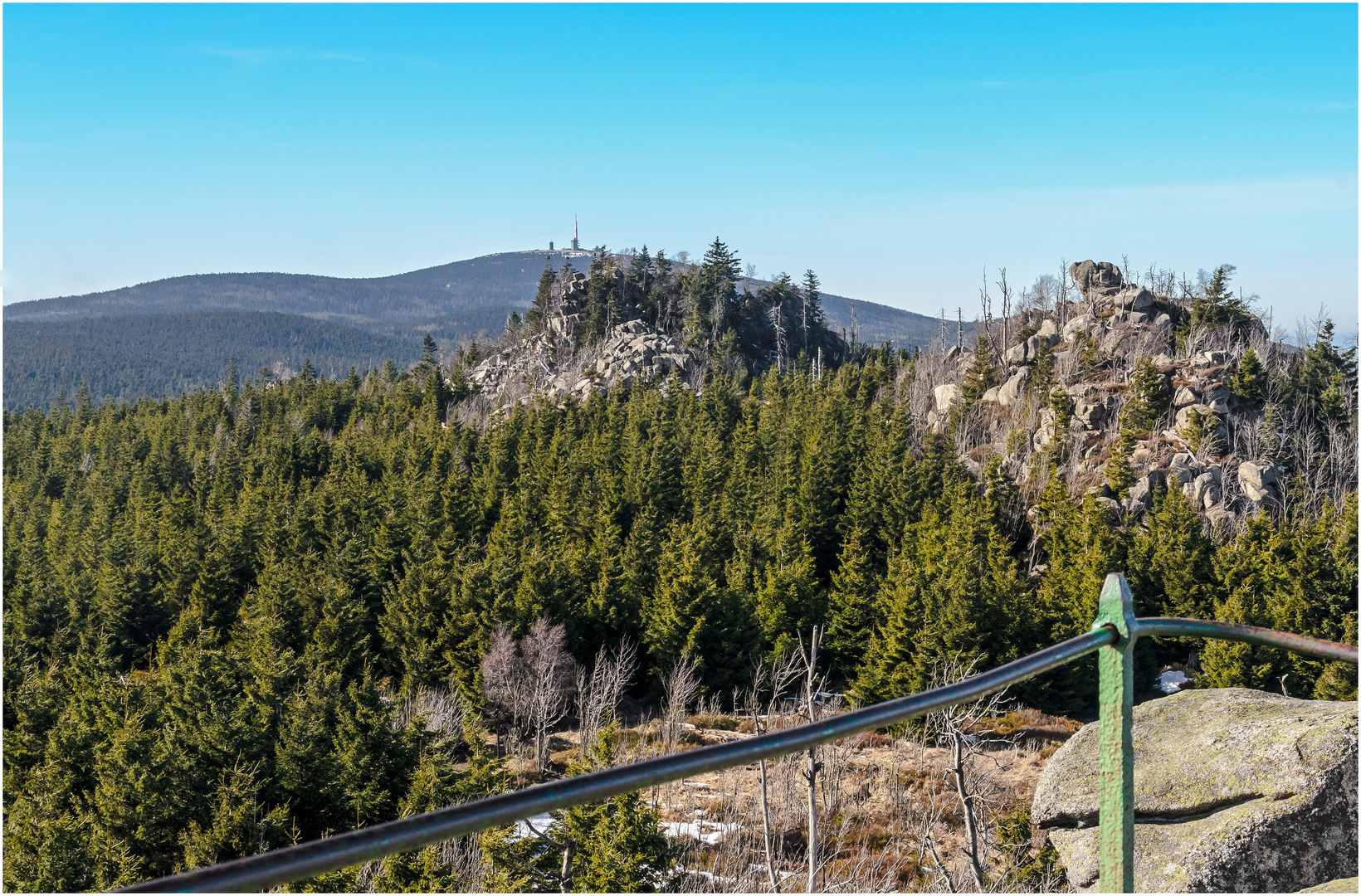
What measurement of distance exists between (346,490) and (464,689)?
27.4 meters

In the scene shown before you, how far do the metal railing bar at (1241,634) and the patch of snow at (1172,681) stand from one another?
4058 cm

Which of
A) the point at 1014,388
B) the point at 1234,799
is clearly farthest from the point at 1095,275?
the point at 1234,799

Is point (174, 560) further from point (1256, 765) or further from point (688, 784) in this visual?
point (1256, 765)

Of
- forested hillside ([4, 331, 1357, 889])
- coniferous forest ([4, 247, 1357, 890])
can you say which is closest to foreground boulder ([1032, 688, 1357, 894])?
coniferous forest ([4, 247, 1357, 890])

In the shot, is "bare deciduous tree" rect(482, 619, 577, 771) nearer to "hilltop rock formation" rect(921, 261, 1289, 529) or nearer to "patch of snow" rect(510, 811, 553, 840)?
"patch of snow" rect(510, 811, 553, 840)

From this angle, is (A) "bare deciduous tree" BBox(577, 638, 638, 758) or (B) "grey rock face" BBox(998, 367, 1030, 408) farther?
(B) "grey rock face" BBox(998, 367, 1030, 408)

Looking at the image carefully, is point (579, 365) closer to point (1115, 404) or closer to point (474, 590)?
point (1115, 404)

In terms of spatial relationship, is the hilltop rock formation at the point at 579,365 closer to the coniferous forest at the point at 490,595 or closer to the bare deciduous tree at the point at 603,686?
the coniferous forest at the point at 490,595

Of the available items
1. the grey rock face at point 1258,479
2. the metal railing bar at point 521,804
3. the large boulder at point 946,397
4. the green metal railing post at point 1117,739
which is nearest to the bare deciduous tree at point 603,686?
the green metal railing post at point 1117,739

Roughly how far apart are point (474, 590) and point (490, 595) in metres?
0.71

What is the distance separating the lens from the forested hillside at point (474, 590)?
25047 millimetres

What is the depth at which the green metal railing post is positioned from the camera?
2.35 metres

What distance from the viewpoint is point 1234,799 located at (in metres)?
7.14

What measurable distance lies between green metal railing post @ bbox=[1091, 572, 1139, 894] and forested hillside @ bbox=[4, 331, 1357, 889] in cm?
1838
